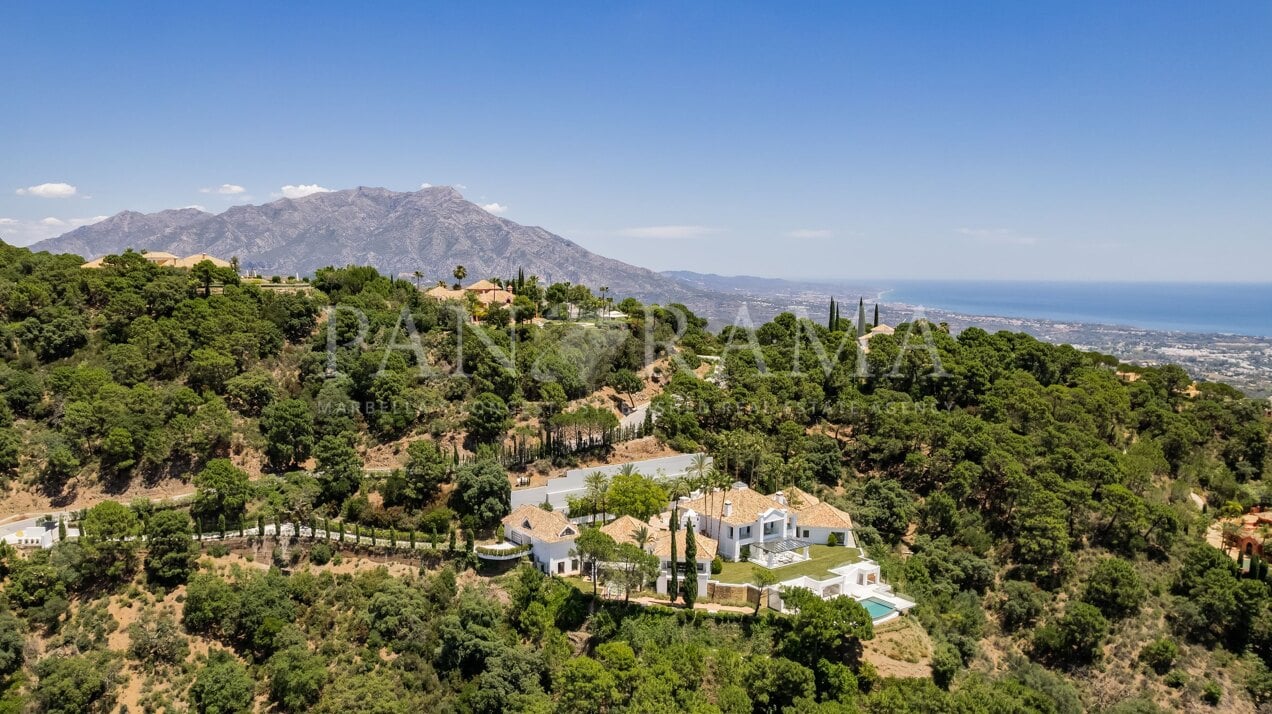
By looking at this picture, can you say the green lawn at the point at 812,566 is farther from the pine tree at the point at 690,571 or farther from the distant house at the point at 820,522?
the pine tree at the point at 690,571

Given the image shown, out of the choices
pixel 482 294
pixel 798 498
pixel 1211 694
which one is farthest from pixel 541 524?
pixel 482 294

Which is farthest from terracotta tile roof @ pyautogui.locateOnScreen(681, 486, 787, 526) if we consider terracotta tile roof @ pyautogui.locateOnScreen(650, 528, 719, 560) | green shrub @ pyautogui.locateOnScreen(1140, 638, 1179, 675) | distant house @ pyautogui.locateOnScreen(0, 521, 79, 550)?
distant house @ pyautogui.locateOnScreen(0, 521, 79, 550)

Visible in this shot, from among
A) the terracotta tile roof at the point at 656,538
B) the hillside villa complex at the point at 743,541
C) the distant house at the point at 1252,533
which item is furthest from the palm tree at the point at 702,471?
the distant house at the point at 1252,533

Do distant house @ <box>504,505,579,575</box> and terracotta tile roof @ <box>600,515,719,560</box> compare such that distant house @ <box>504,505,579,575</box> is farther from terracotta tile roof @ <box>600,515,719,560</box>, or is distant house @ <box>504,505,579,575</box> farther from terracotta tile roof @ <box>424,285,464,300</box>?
terracotta tile roof @ <box>424,285,464,300</box>

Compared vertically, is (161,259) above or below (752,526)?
above

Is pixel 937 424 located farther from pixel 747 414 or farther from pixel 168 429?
pixel 168 429

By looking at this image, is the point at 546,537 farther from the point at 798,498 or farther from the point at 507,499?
the point at 798,498

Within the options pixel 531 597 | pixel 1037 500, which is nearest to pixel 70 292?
pixel 531 597
